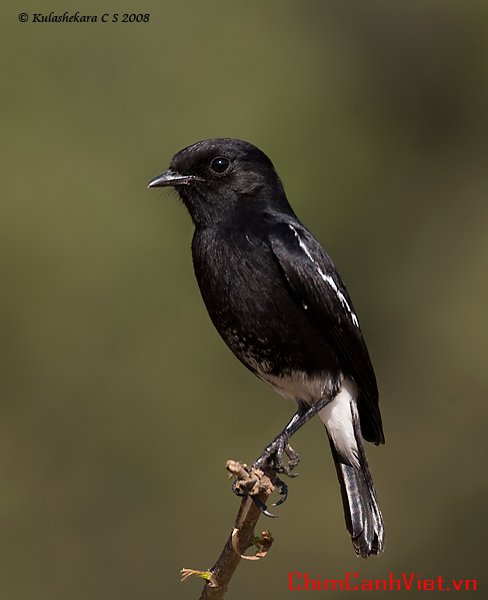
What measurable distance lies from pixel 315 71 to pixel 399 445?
3.05 metres

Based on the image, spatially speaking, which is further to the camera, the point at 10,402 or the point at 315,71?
the point at 315,71

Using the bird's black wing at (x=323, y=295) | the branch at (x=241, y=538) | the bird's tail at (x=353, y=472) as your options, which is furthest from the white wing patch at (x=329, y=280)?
the branch at (x=241, y=538)

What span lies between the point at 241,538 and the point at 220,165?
1799 millimetres

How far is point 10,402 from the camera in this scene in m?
9.17

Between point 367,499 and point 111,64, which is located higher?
point 111,64

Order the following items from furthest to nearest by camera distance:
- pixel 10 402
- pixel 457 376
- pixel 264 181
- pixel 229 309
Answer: pixel 457 376
pixel 10 402
pixel 264 181
pixel 229 309

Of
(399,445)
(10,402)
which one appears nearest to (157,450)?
(10,402)

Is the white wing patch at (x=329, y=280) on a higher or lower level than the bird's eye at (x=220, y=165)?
lower

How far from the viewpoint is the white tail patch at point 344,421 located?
228 inches

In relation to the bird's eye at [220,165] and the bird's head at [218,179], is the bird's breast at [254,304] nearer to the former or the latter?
the bird's head at [218,179]

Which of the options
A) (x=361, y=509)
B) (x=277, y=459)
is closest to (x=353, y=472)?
(x=361, y=509)

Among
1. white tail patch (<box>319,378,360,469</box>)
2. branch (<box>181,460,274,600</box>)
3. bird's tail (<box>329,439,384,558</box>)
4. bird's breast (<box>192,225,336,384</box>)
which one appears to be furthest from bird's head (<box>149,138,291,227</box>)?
branch (<box>181,460,274,600</box>)

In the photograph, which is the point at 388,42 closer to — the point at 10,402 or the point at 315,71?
the point at 315,71

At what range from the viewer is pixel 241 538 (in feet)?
15.1
